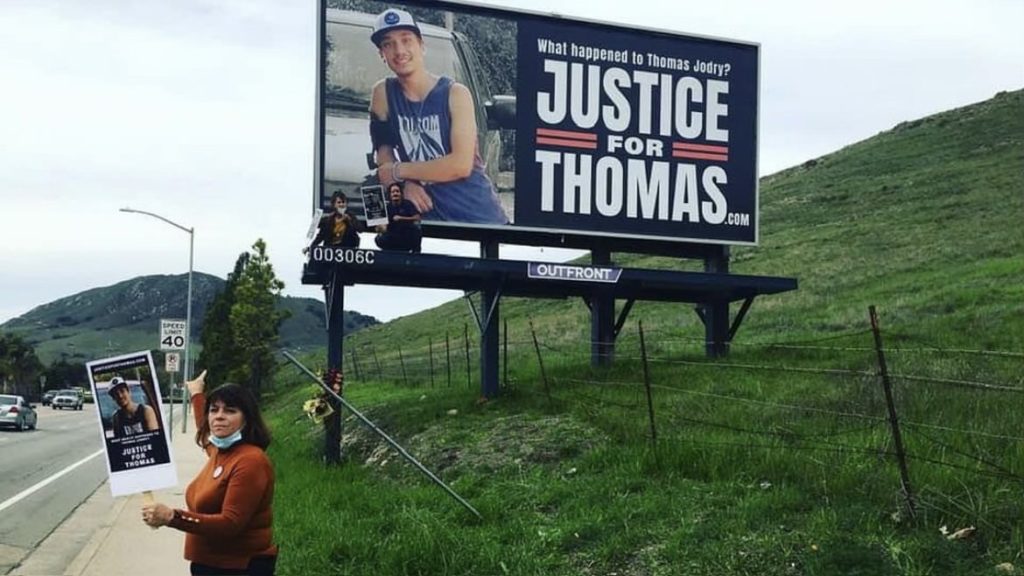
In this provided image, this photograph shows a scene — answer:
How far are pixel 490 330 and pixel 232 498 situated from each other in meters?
11.5

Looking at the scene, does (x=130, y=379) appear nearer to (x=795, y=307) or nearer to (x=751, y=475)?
(x=751, y=475)

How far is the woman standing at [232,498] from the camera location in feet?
14.8

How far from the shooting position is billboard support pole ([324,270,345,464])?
14.1 metres

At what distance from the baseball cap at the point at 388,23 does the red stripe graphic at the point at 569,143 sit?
8.70 ft

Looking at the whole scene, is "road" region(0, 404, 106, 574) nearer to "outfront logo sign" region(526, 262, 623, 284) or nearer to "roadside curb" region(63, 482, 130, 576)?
"roadside curb" region(63, 482, 130, 576)

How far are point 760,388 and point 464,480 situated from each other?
430 centimetres

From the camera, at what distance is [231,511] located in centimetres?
452

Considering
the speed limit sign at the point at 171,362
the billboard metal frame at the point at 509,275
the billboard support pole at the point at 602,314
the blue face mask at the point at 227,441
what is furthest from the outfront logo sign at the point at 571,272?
the speed limit sign at the point at 171,362

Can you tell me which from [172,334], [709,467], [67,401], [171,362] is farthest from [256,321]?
[709,467]

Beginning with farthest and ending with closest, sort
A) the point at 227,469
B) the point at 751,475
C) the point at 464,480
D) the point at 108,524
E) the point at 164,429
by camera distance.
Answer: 1. the point at 108,524
2. the point at 464,480
3. the point at 751,475
4. the point at 164,429
5. the point at 227,469

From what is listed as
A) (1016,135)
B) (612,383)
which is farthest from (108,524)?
(1016,135)

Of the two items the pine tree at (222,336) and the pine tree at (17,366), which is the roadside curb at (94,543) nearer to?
the pine tree at (222,336)

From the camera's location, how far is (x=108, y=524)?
12.8 m

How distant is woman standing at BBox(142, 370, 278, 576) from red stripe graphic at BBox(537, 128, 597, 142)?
11.6m
